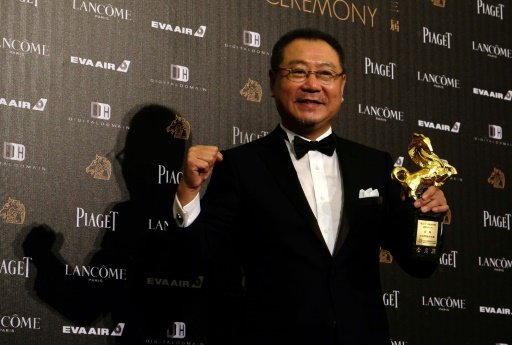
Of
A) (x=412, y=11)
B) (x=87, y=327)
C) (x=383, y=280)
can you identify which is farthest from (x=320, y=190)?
(x=412, y=11)

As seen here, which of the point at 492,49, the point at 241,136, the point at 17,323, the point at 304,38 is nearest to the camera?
the point at 304,38

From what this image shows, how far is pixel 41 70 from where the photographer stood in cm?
346

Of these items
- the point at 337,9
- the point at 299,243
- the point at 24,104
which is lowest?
the point at 299,243

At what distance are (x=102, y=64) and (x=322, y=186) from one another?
108cm

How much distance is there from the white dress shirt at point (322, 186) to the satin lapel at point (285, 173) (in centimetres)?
4

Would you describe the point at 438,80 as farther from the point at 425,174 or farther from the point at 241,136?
the point at 425,174

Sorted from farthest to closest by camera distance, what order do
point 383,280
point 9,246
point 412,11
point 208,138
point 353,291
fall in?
point 412,11 < point 383,280 < point 208,138 < point 9,246 < point 353,291

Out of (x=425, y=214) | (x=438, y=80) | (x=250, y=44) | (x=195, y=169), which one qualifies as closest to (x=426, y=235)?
(x=425, y=214)

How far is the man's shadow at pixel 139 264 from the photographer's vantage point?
337 cm

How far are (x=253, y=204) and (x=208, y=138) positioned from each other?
926 millimetres

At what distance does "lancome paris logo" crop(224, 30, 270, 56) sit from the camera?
389 cm

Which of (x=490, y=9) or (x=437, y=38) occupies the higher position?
(x=490, y=9)

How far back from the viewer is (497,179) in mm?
4492

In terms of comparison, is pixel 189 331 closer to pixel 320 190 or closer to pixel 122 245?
pixel 122 245
